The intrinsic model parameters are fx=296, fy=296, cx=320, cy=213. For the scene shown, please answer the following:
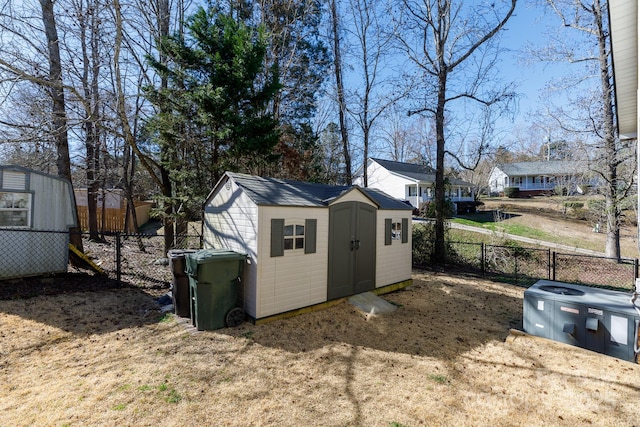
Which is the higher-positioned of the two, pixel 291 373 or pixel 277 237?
pixel 277 237

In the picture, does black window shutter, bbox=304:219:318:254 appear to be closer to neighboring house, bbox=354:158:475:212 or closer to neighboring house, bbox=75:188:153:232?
neighboring house, bbox=75:188:153:232

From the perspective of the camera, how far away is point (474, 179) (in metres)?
33.8

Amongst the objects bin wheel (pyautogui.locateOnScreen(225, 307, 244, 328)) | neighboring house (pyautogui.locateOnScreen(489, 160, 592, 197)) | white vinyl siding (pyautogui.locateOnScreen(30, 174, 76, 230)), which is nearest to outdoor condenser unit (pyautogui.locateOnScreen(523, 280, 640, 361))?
bin wheel (pyautogui.locateOnScreen(225, 307, 244, 328))

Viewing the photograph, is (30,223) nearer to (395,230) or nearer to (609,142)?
(395,230)

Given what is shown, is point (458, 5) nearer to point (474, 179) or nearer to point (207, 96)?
point (207, 96)

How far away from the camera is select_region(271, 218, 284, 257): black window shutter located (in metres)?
5.31

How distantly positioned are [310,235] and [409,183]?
66.9 ft

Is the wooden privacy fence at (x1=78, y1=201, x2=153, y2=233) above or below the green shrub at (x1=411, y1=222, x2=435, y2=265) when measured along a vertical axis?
above

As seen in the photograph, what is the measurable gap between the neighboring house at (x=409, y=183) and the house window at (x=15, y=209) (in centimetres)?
1908

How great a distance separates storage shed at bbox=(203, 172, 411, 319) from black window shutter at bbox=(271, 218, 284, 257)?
2 centimetres

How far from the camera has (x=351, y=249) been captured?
665 centimetres

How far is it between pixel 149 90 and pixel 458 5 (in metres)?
11.4

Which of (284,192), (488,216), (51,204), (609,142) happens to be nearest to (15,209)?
(51,204)

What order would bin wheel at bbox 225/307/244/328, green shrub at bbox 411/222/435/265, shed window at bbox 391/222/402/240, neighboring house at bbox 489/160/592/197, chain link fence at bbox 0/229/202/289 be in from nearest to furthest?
bin wheel at bbox 225/307/244/328
chain link fence at bbox 0/229/202/289
shed window at bbox 391/222/402/240
green shrub at bbox 411/222/435/265
neighboring house at bbox 489/160/592/197
